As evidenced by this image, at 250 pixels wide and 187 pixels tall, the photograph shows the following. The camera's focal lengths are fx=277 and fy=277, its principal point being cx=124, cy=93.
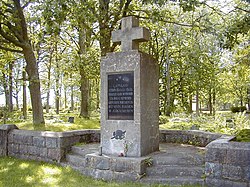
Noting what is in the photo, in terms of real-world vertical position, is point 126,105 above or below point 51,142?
above

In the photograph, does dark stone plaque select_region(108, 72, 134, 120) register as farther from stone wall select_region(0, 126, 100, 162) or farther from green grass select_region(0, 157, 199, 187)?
stone wall select_region(0, 126, 100, 162)

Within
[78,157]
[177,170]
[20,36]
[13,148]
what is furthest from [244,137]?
[20,36]

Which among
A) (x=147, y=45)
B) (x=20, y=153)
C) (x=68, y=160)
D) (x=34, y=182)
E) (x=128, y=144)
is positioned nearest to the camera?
(x=34, y=182)

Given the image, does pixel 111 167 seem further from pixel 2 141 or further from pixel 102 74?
pixel 2 141

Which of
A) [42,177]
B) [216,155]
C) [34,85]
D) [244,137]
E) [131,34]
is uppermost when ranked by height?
[131,34]

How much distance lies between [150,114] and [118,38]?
197cm

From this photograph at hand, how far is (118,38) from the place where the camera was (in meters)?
6.61

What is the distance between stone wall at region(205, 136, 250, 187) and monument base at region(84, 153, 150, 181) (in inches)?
51.1

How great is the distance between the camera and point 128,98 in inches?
246

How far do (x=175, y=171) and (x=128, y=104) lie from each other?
176 cm

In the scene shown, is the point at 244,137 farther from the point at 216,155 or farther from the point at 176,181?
the point at 176,181

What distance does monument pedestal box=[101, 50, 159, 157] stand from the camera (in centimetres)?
613

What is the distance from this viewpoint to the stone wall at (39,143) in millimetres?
7113

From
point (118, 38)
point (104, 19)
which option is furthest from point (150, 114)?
point (104, 19)
